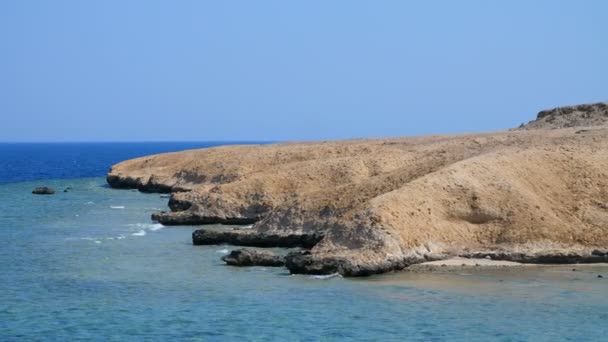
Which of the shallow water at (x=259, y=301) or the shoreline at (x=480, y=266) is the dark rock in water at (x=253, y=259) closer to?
the shallow water at (x=259, y=301)

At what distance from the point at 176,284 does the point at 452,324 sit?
10.0m

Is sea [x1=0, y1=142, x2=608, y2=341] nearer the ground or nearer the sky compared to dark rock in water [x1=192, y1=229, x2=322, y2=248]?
nearer the ground

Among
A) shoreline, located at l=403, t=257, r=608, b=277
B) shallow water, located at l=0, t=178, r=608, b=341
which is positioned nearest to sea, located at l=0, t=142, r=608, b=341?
shallow water, located at l=0, t=178, r=608, b=341

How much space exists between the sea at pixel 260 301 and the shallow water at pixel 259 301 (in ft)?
0.10

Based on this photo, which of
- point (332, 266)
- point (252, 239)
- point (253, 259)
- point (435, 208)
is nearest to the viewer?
point (332, 266)

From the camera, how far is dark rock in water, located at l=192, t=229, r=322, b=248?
1564 inches

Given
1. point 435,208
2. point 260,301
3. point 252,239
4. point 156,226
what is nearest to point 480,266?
point 435,208

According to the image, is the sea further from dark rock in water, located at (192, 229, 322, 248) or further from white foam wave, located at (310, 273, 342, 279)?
dark rock in water, located at (192, 229, 322, 248)

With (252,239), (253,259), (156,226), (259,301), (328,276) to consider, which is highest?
(252,239)

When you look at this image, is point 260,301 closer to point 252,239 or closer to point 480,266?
point 480,266

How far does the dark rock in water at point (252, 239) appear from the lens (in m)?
39.7

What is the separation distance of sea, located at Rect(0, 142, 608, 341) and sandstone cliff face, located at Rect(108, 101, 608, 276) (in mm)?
1370

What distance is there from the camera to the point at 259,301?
95.2ft

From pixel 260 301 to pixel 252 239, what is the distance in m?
11.7
